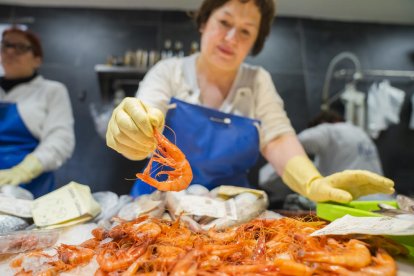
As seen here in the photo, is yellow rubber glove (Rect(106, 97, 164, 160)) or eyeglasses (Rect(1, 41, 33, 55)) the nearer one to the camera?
yellow rubber glove (Rect(106, 97, 164, 160))

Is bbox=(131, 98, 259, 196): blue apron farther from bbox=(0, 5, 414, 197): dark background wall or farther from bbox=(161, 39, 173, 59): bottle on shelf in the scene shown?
bbox=(161, 39, 173, 59): bottle on shelf

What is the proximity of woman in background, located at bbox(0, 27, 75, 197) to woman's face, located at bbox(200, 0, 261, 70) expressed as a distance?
1036 mm

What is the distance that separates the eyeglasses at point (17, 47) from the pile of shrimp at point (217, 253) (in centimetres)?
165

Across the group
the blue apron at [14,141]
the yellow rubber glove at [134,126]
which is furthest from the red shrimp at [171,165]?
the blue apron at [14,141]

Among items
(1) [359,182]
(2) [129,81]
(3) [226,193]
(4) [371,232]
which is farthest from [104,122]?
(4) [371,232]

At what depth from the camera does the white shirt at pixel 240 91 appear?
5.48 feet

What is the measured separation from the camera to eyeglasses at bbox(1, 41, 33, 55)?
2105 millimetres

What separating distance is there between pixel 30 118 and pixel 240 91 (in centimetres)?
125

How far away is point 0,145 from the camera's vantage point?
1.90 m

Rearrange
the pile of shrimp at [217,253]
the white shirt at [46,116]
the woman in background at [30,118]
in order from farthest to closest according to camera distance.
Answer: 1. the white shirt at [46,116]
2. the woman in background at [30,118]
3. the pile of shrimp at [217,253]

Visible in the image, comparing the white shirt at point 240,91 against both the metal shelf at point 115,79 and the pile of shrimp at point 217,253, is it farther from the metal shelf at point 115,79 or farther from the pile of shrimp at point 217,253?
the metal shelf at point 115,79

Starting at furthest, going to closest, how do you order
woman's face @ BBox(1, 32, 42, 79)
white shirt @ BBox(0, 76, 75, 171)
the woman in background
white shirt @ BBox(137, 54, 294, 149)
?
woman's face @ BBox(1, 32, 42, 79) → white shirt @ BBox(0, 76, 75, 171) → the woman in background → white shirt @ BBox(137, 54, 294, 149)

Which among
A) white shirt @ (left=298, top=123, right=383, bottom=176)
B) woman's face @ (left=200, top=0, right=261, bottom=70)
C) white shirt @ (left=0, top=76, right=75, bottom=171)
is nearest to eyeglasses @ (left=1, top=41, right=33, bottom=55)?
white shirt @ (left=0, top=76, right=75, bottom=171)

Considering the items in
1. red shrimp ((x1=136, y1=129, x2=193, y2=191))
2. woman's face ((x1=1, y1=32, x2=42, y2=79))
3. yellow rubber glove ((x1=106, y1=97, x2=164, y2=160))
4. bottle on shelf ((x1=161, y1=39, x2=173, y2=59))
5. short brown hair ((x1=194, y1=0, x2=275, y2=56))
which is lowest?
red shrimp ((x1=136, y1=129, x2=193, y2=191))
